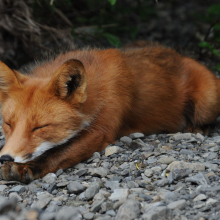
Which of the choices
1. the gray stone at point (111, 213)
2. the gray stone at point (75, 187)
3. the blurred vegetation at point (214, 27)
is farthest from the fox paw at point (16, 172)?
the blurred vegetation at point (214, 27)

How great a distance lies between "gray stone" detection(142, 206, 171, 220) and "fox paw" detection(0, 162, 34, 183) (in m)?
1.56

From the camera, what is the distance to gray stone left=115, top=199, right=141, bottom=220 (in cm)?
296

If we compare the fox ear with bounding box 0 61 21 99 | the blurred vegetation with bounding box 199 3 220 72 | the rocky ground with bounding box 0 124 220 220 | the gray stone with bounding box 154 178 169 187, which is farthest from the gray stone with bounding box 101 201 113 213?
the blurred vegetation with bounding box 199 3 220 72

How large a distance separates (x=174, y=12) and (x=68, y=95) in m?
8.50

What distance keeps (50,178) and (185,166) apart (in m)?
1.52

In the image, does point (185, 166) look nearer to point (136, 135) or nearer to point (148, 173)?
point (148, 173)

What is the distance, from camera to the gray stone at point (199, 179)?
3.48 meters

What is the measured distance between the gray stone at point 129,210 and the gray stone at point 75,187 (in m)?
0.68

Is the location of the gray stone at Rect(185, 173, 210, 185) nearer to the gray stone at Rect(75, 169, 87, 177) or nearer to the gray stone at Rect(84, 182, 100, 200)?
the gray stone at Rect(84, 182, 100, 200)

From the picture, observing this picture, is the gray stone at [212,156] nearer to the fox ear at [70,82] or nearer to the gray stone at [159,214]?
the gray stone at [159,214]

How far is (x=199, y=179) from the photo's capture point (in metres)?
3.51

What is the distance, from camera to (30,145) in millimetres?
3861

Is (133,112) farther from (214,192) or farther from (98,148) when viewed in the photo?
(214,192)

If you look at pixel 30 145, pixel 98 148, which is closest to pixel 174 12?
pixel 98 148
